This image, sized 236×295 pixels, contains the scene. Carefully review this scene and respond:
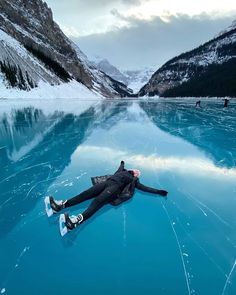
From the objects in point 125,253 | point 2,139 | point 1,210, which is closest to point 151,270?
point 125,253

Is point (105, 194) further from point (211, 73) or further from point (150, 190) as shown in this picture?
point (211, 73)

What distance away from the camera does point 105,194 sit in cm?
572

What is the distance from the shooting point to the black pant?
5520 mm

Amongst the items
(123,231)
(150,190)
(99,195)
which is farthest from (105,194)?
(150,190)

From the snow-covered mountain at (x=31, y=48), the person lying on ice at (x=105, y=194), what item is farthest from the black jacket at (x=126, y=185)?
the snow-covered mountain at (x=31, y=48)

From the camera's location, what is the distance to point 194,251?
4480 mm

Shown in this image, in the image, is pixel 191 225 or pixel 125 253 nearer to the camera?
pixel 125 253

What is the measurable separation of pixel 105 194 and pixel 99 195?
0.42ft

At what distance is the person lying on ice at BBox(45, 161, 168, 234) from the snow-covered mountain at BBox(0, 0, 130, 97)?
46.7 m

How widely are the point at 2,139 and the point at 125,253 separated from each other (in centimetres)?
944

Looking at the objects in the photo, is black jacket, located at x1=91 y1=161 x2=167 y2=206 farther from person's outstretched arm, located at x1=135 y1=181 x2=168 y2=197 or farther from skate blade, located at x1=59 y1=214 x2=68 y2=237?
skate blade, located at x1=59 y1=214 x2=68 y2=237

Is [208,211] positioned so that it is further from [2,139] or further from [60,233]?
[2,139]

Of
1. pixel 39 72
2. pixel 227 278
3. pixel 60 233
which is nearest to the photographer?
pixel 227 278

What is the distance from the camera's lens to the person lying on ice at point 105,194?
5195 millimetres
